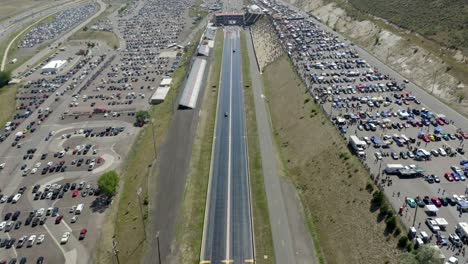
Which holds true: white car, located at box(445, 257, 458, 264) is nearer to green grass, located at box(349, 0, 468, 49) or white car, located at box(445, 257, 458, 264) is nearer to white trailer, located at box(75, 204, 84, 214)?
white trailer, located at box(75, 204, 84, 214)

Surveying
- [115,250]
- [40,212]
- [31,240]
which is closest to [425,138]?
[115,250]

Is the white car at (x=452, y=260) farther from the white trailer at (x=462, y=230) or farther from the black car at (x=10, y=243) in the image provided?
the black car at (x=10, y=243)

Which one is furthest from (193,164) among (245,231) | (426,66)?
(426,66)

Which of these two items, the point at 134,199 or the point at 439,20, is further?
the point at 439,20

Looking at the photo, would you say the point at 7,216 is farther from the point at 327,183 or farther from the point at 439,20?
the point at 439,20

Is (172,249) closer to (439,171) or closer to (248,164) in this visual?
(248,164)
